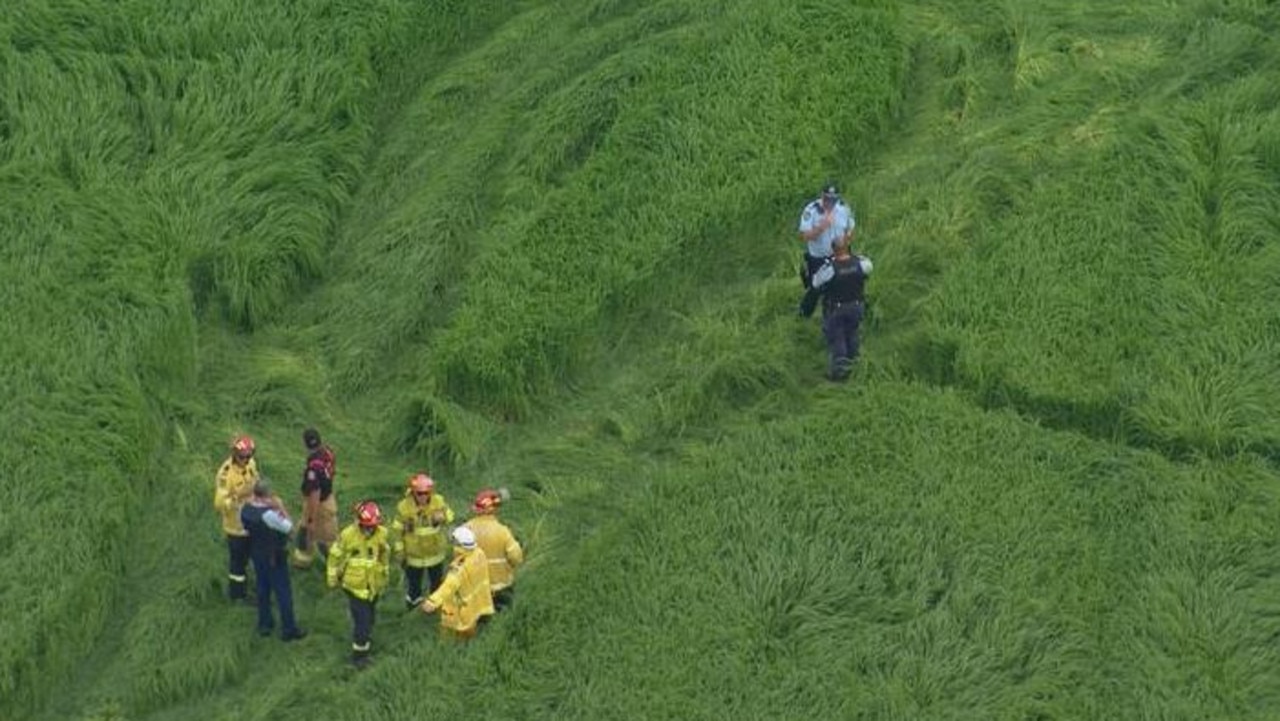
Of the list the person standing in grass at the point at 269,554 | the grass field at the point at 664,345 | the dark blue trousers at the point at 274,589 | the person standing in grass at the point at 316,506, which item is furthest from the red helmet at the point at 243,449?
the grass field at the point at 664,345

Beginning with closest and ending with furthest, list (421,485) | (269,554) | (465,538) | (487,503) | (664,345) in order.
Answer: (465,538)
(487,503)
(421,485)
(269,554)
(664,345)

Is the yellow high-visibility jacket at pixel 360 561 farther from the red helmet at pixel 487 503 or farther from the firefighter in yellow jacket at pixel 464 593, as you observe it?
the red helmet at pixel 487 503

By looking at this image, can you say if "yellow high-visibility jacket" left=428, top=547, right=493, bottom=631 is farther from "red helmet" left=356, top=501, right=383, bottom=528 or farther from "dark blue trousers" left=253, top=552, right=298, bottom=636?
"dark blue trousers" left=253, top=552, right=298, bottom=636

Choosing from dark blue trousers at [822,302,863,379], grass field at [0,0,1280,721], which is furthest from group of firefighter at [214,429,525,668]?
dark blue trousers at [822,302,863,379]

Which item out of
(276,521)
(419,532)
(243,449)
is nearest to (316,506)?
(243,449)

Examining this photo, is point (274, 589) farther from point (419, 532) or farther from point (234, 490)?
point (419, 532)

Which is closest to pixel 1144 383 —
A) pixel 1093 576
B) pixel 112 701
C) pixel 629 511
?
pixel 1093 576

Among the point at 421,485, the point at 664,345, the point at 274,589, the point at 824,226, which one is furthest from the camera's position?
the point at 664,345
